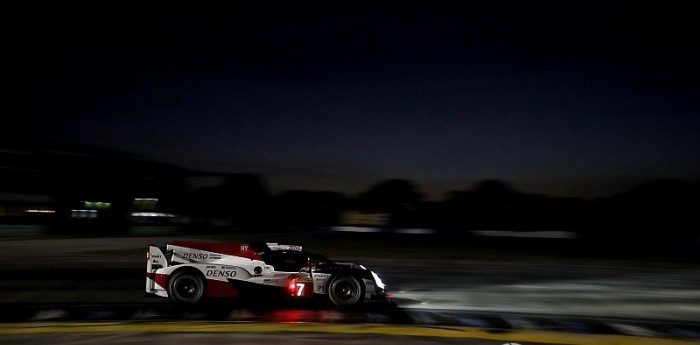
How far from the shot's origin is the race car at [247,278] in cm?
1233

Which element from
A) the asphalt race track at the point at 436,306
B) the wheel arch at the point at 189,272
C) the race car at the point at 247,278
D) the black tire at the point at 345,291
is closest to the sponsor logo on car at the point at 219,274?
the race car at the point at 247,278

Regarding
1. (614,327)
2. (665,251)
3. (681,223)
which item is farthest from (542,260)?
(681,223)

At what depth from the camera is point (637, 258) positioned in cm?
3219

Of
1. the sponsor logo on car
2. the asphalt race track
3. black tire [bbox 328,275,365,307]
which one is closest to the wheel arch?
the sponsor logo on car

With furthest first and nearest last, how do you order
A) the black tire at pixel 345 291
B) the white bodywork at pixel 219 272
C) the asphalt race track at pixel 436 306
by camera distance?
the white bodywork at pixel 219 272 < the black tire at pixel 345 291 < the asphalt race track at pixel 436 306

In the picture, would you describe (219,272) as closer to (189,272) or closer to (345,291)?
(189,272)

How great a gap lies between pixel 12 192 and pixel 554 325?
2943 inches

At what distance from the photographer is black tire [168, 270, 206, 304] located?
12445mm

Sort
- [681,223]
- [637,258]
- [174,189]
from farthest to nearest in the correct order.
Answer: [174,189] → [681,223] → [637,258]

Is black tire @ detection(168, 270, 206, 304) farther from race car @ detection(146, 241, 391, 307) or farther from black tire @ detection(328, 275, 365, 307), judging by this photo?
black tire @ detection(328, 275, 365, 307)

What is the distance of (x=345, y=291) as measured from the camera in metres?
12.3

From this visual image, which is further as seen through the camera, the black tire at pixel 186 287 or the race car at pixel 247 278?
the black tire at pixel 186 287

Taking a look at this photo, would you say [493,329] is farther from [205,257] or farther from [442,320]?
[205,257]

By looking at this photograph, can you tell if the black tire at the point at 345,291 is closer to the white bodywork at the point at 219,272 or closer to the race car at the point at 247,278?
the race car at the point at 247,278
